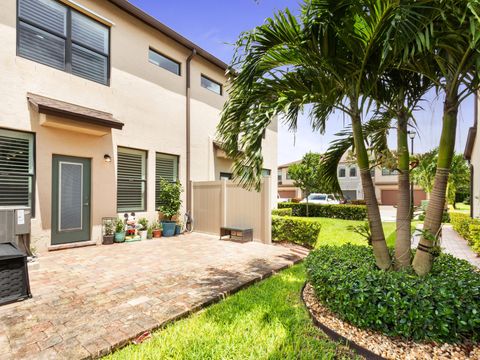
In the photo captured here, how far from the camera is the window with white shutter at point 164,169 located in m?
10.2

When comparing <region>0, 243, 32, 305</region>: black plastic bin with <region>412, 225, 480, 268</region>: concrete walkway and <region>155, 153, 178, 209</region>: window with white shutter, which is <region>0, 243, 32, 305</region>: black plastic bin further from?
<region>412, 225, 480, 268</region>: concrete walkway

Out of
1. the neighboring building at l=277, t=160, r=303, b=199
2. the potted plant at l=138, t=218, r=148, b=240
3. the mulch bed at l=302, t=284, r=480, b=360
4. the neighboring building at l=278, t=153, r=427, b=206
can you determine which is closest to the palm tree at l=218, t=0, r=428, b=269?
the mulch bed at l=302, t=284, r=480, b=360

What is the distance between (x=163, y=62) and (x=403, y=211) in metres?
9.97

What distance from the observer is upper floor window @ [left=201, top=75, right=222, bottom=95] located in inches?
483

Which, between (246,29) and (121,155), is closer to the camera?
(246,29)

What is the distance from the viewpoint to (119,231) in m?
8.61

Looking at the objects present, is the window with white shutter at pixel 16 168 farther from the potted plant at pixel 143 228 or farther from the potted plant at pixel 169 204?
the potted plant at pixel 169 204

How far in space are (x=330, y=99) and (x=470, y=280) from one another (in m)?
3.07

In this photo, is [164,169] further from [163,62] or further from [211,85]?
[211,85]

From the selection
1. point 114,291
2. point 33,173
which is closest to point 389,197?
point 114,291

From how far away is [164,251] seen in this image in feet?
24.4

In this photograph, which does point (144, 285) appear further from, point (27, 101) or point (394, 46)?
point (27, 101)

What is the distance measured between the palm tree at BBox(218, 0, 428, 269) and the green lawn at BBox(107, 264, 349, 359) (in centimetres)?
160

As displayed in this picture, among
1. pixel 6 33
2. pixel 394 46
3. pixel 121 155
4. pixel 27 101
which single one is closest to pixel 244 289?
pixel 394 46
